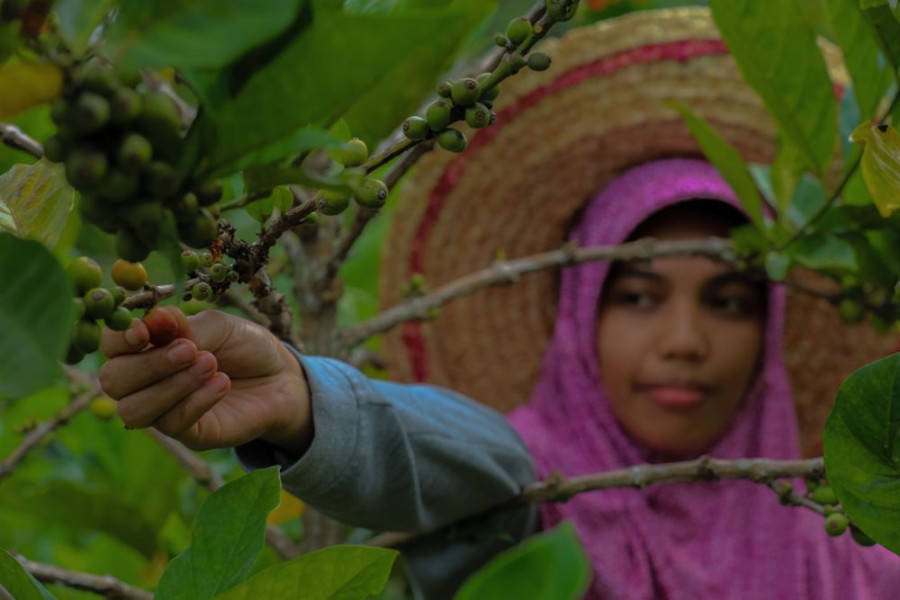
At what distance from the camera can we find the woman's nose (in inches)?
49.1

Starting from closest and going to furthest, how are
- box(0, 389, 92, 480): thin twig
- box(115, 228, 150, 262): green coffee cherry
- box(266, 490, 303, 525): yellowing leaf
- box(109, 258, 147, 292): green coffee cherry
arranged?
1. box(115, 228, 150, 262): green coffee cherry
2. box(109, 258, 147, 292): green coffee cherry
3. box(0, 389, 92, 480): thin twig
4. box(266, 490, 303, 525): yellowing leaf

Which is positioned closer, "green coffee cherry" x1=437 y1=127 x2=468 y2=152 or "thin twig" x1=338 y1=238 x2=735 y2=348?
"green coffee cherry" x1=437 y1=127 x2=468 y2=152

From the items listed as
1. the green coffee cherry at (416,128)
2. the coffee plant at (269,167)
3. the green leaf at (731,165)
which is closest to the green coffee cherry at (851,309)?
the coffee plant at (269,167)

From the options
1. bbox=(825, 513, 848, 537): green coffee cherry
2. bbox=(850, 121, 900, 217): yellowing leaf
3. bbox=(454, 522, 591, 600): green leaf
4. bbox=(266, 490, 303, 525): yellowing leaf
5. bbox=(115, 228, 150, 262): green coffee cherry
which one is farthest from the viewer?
bbox=(266, 490, 303, 525): yellowing leaf

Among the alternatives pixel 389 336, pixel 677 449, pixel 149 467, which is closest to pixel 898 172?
pixel 677 449

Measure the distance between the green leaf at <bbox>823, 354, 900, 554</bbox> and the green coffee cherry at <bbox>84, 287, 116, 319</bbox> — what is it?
15.5 inches

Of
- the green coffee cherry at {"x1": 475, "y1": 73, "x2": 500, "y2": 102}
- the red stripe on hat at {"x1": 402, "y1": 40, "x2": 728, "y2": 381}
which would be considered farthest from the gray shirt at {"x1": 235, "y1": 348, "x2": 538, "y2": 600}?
the green coffee cherry at {"x1": 475, "y1": 73, "x2": 500, "y2": 102}

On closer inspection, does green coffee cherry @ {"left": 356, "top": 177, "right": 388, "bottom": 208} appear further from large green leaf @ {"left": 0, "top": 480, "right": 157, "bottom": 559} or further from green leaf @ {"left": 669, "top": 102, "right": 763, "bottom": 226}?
large green leaf @ {"left": 0, "top": 480, "right": 157, "bottom": 559}

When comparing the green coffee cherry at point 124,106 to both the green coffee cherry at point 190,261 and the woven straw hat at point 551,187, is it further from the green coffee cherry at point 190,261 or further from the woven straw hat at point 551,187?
the woven straw hat at point 551,187

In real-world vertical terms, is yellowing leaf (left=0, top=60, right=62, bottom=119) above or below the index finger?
above

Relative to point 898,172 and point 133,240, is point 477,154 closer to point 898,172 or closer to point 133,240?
point 898,172

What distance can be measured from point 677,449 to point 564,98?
1.47 ft

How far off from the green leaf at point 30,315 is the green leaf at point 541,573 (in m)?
A: 0.18

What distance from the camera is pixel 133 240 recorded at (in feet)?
1.45
